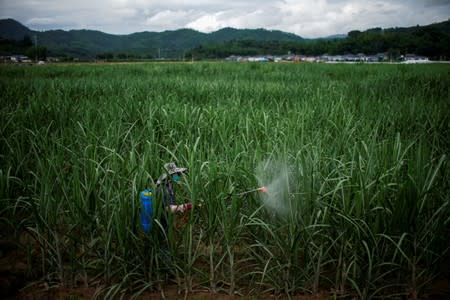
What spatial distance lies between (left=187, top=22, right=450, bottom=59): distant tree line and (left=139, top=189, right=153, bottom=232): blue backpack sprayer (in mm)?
41982

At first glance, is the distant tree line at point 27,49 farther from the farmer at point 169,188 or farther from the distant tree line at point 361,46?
the farmer at point 169,188

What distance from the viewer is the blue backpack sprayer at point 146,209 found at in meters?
1.69

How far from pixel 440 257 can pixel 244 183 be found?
1.18m

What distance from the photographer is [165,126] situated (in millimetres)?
3688

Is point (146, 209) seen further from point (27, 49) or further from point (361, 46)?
point (361, 46)

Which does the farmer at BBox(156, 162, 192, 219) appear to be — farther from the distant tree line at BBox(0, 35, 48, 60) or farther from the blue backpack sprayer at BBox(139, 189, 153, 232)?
the distant tree line at BBox(0, 35, 48, 60)

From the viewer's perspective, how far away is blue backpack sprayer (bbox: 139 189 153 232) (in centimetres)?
169

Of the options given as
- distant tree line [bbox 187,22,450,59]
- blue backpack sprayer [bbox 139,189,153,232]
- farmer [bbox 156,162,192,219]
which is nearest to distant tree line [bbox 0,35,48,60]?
distant tree line [bbox 187,22,450,59]

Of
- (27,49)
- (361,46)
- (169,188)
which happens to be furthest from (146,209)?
(361,46)

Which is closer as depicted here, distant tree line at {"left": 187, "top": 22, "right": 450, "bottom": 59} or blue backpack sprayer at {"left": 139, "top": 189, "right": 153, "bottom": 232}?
blue backpack sprayer at {"left": 139, "top": 189, "right": 153, "bottom": 232}

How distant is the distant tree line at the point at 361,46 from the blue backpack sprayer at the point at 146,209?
42.0 meters

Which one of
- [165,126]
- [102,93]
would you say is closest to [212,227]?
[165,126]

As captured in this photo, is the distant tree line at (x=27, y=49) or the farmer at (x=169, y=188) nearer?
the farmer at (x=169, y=188)

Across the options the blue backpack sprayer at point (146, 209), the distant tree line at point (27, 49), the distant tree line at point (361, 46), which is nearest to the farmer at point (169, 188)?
the blue backpack sprayer at point (146, 209)
